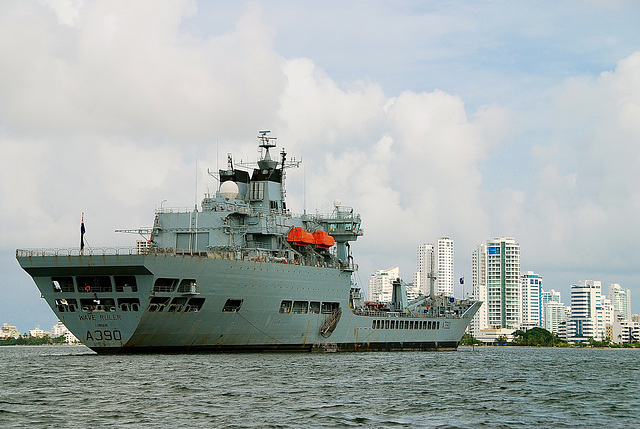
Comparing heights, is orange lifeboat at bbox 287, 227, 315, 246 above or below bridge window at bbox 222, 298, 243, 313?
above

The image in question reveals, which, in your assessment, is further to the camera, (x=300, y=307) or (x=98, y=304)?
(x=300, y=307)

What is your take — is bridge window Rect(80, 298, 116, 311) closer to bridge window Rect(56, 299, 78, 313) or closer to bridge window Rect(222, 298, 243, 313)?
bridge window Rect(56, 299, 78, 313)

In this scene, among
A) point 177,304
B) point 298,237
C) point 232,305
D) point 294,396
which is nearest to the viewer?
point 294,396

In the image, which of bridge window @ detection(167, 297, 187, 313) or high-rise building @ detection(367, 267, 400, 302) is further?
high-rise building @ detection(367, 267, 400, 302)

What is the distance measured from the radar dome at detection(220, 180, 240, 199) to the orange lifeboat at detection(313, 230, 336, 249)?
7.00 meters

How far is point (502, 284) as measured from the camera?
622 feet

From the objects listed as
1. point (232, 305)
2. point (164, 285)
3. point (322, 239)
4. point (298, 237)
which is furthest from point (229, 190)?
point (164, 285)

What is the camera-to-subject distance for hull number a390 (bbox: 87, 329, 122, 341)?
51.2 meters

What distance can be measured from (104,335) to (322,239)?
1937cm

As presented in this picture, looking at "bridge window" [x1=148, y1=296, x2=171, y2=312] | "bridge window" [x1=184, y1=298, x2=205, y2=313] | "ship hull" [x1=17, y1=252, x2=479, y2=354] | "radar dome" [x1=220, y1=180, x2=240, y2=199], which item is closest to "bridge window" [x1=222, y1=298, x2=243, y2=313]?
"ship hull" [x1=17, y1=252, x2=479, y2=354]

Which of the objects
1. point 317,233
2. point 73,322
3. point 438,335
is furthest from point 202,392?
point 438,335

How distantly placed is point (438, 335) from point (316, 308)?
21.9 m

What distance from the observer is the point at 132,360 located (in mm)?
47562

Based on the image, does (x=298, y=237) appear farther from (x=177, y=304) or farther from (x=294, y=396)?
(x=294, y=396)
